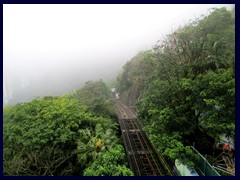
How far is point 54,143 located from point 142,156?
6438 mm

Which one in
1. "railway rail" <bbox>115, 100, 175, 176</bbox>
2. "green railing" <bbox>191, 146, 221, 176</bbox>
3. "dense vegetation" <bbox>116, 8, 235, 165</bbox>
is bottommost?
"railway rail" <bbox>115, 100, 175, 176</bbox>

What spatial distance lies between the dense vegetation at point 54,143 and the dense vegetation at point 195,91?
325 cm

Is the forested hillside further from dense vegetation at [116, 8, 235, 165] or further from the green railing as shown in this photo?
the green railing

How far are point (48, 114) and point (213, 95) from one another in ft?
37.0

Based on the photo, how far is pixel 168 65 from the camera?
14.8 metres

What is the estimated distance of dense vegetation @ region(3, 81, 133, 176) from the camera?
12.3 meters

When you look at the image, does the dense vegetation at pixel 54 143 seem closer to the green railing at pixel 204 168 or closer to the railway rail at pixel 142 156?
the railway rail at pixel 142 156

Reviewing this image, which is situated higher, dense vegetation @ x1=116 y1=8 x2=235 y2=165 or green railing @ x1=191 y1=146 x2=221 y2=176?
dense vegetation @ x1=116 y1=8 x2=235 y2=165

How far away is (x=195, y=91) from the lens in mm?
11812

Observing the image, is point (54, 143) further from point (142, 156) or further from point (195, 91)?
point (195, 91)

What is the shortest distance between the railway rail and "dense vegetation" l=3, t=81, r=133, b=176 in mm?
1368

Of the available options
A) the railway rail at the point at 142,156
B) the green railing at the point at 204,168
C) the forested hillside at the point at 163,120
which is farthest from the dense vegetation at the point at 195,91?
the railway rail at the point at 142,156

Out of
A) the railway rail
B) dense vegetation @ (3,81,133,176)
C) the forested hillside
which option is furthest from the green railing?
dense vegetation @ (3,81,133,176)

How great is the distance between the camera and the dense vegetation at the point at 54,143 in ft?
40.5
